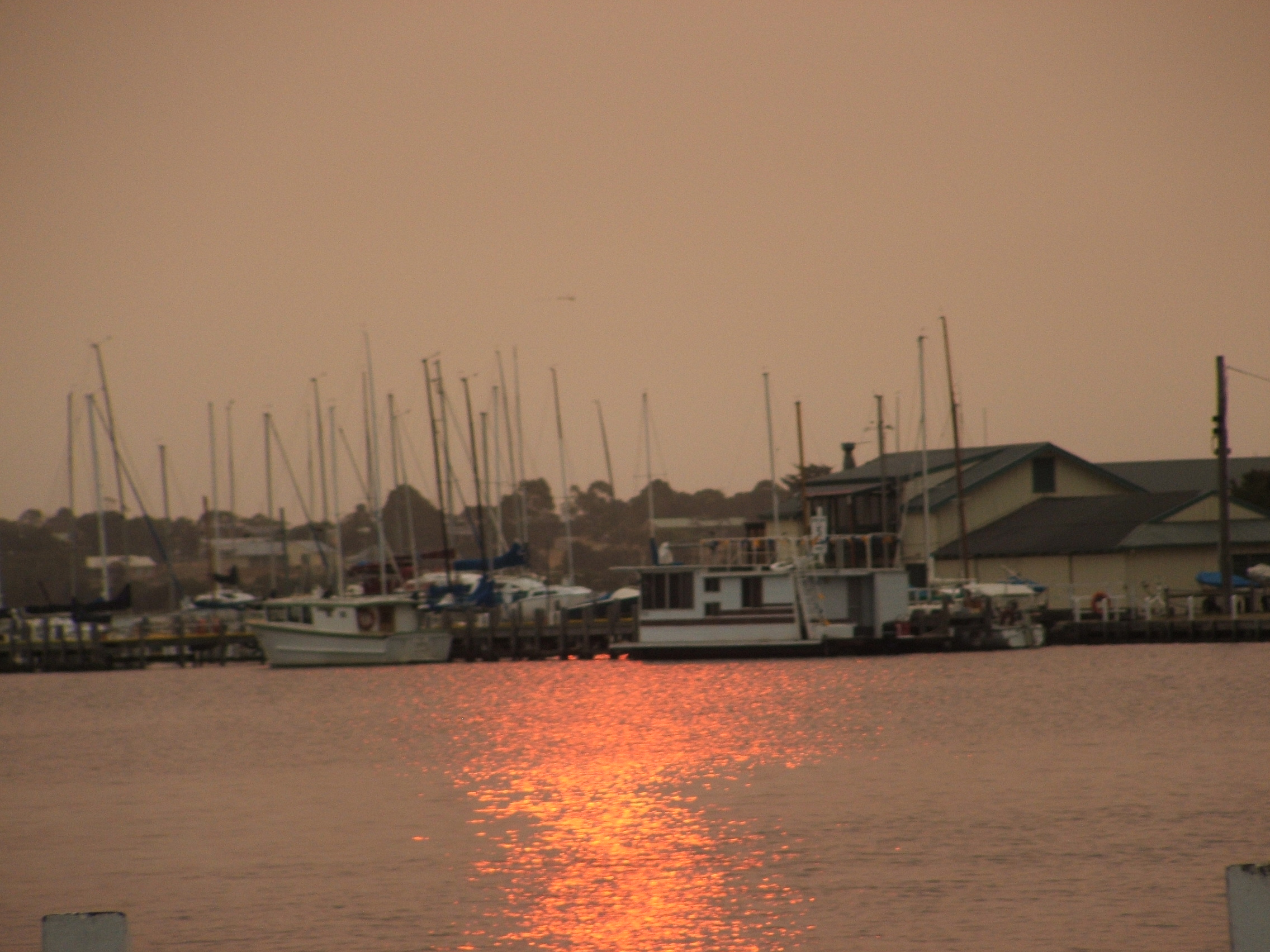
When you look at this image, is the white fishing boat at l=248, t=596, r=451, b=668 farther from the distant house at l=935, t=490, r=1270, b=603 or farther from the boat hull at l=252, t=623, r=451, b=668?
the distant house at l=935, t=490, r=1270, b=603

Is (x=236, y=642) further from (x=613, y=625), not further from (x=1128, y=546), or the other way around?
(x=1128, y=546)

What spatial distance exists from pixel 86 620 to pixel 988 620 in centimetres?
4582

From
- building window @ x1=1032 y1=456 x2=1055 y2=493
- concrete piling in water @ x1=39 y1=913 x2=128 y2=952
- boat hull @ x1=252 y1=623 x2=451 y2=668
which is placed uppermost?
building window @ x1=1032 y1=456 x2=1055 y2=493

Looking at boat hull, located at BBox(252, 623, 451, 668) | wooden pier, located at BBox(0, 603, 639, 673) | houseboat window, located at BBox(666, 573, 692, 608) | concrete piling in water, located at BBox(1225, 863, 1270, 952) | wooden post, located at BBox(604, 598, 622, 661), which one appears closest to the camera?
concrete piling in water, located at BBox(1225, 863, 1270, 952)

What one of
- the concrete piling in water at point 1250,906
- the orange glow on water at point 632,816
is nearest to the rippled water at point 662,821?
the orange glow on water at point 632,816

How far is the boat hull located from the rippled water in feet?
72.2

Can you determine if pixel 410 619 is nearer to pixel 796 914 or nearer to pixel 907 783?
pixel 907 783

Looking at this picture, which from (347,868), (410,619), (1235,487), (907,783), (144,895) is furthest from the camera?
(1235,487)

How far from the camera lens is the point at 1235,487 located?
94.2m

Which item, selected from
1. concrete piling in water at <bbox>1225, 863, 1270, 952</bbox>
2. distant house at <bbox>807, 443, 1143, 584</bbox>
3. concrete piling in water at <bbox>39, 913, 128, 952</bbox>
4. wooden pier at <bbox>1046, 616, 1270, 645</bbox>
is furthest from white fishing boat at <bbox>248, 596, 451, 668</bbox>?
concrete piling in water at <bbox>1225, 863, 1270, 952</bbox>

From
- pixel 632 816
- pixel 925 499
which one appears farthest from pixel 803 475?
pixel 632 816

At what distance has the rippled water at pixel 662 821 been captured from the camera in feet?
52.0

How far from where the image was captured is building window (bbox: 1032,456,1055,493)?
276 ft

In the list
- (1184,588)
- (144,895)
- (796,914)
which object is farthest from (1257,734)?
(1184,588)
